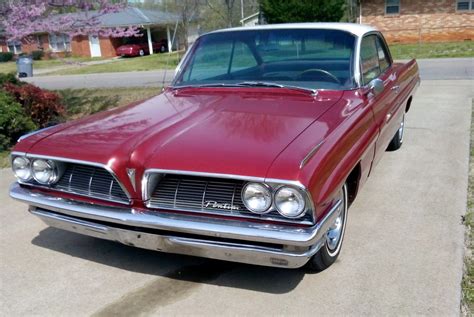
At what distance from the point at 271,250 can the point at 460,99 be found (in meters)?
7.99

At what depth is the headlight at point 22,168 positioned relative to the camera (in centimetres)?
334

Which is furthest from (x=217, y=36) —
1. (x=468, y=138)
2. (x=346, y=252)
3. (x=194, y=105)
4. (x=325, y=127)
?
(x=468, y=138)

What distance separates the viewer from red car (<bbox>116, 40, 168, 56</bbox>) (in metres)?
34.6

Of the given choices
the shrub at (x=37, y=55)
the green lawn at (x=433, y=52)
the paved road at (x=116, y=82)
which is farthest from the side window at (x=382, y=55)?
the shrub at (x=37, y=55)

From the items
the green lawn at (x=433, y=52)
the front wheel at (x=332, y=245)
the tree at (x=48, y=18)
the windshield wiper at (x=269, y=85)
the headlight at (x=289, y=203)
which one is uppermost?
the tree at (x=48, y=18)

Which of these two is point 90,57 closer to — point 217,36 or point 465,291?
point 217,36

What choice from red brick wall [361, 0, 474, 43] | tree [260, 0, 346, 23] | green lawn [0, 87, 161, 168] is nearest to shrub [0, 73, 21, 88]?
green lawn [0, 87, 161, 168]

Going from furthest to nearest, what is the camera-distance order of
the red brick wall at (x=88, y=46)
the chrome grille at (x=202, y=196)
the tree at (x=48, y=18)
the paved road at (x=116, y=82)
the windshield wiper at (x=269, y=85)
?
the red brick wall at (x=88, y=46)
the paved road at (x=116, y=82)
the tree at (x=48, y=18)
the windshield wiper at (x=269, y=85)
the chrome grille at (x=202, y=196)

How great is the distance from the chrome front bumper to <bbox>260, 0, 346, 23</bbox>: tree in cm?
2081

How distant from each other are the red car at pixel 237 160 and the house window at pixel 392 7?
23856 millimetres

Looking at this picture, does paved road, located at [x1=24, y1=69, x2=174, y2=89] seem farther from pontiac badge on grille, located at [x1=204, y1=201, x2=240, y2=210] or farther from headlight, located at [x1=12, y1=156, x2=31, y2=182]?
pontiac badge on grille, located at [x1=204, y1=201, x2=240, y2=210]

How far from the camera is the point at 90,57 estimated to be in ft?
121

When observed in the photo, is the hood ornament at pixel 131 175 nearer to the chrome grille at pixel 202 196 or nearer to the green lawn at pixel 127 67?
the chrome grille at pixel 202 196

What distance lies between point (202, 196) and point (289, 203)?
507 millimetres
